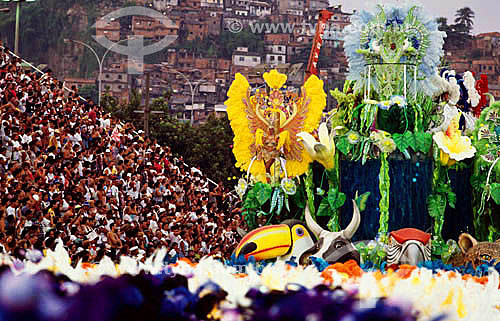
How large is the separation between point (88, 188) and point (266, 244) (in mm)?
5719

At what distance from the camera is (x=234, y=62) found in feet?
250

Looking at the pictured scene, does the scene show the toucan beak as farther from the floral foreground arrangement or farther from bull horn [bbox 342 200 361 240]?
the floral foreground arrangement

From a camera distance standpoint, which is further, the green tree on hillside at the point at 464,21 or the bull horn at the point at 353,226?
the green tree on hillside at the point at 464,21

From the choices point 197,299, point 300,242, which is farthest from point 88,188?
point 197,299

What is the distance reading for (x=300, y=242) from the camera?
9.73 meters

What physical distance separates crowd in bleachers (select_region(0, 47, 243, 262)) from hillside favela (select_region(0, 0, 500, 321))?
0.16 feet

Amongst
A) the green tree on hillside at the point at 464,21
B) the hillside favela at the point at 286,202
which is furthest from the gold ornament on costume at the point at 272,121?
the green tree on hillside at the point at 464,21

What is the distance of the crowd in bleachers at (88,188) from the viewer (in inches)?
451

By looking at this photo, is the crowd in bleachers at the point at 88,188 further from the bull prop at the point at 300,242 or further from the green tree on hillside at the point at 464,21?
the green tree on hillside at the point at 464,21

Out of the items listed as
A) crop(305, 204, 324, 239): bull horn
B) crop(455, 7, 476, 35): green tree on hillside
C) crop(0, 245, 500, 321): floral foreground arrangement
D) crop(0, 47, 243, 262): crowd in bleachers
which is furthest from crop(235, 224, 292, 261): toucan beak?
crop(455, 7, 476, 35): green tree on hillside

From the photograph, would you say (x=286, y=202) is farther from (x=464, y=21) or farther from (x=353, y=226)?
(x=464, y=21)

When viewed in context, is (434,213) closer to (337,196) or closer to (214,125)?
(337,196)

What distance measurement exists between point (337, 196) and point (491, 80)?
65363 mm

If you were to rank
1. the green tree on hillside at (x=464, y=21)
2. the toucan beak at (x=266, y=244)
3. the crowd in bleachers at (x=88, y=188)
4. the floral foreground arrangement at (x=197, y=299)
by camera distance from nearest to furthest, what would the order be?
the floral foreground arrangement at (x=197, y=299) < the toucan beak at (x=266, y=244) < the crowd in bleachers at (x=88, y=188) < the green tree on hillside at (x=464, y=21)
